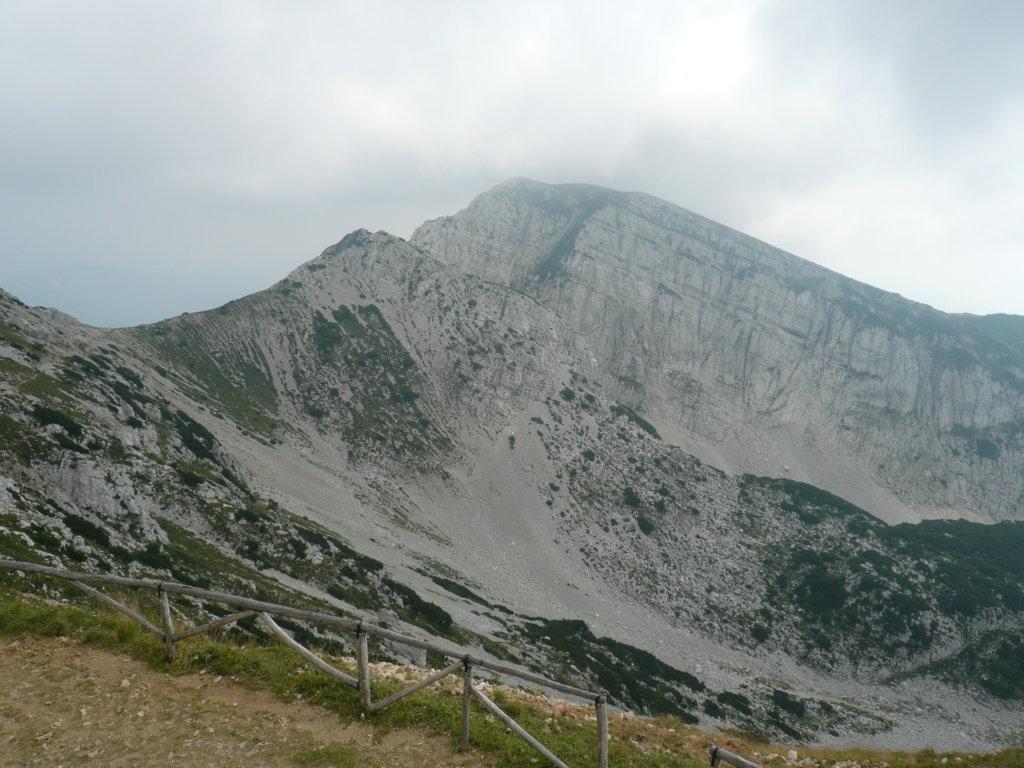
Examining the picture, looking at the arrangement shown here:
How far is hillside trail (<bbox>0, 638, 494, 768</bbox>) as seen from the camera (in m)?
9.06

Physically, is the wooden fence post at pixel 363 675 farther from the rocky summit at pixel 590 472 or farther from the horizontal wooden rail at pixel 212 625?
the rocky summit at pixel 590 472

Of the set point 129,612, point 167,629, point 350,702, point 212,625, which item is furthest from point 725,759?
point 129,612

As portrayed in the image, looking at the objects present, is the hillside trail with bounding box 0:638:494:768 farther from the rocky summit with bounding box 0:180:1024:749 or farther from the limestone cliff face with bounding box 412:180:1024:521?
the limestone cliff face with bounding box 412:180:1024:521

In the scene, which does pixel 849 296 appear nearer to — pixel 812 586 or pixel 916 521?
pixel 916 521

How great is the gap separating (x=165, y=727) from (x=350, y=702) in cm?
335

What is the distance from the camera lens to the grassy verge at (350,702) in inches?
410

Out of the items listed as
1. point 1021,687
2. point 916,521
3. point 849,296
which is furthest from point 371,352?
point 849,296

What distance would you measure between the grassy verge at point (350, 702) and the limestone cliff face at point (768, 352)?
11755 cm

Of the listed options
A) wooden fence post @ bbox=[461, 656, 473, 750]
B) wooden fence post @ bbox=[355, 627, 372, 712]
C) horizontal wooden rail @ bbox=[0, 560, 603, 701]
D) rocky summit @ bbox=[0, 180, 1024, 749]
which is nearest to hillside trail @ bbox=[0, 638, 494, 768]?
wooden fence post @ bbox=[461, 656, 473, 750]

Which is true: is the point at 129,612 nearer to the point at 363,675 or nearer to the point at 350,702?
the point at 350,702

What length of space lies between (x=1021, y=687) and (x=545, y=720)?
83477 millimetres

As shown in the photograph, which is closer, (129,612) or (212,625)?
(212,625)

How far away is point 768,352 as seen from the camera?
6270 inches

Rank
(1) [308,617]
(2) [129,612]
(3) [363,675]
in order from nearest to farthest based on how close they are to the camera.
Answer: (3) [363,675]
(1) [308,617]
(2) [129,612]
